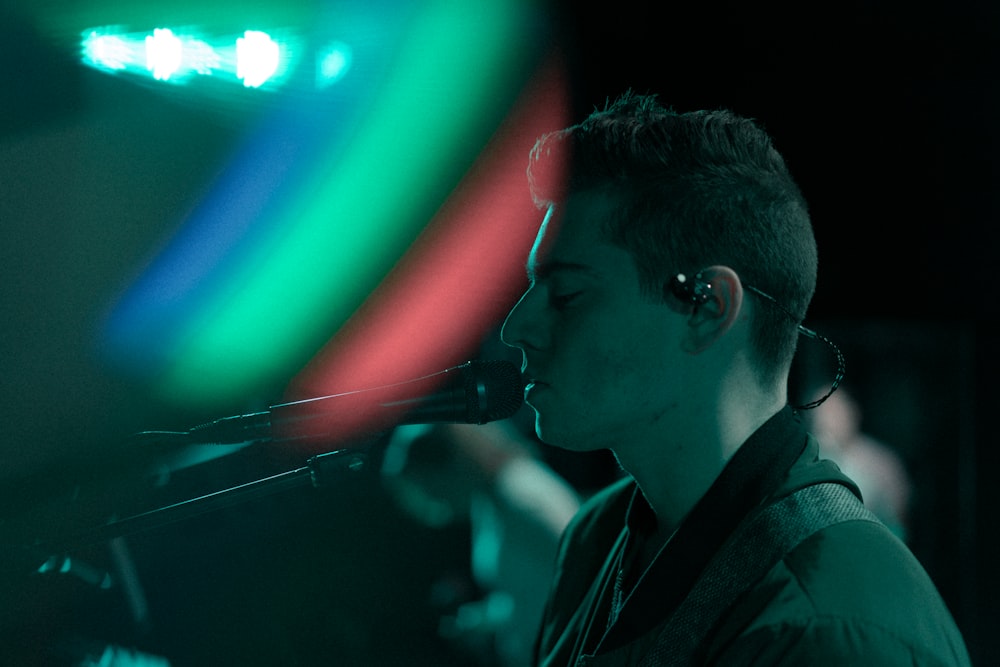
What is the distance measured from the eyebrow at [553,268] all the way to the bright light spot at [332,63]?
48.8 inches

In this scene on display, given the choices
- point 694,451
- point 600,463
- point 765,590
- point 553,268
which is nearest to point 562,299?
point 553,268

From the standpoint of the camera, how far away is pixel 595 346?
1.28 meters

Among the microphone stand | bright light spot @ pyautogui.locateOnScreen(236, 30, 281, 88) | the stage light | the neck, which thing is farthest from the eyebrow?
bright light spot @ pyautogui.locateOnScreen(236, 30, 281, 88)

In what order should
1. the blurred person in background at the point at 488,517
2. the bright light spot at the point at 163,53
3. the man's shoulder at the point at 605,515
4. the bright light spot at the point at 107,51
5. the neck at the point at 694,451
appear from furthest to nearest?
the blurred person in background at the point at 488,517 < the bright light spot at the point at 163,53 < the bright light spot at the point at 107,51 < the man's shoulder at the point at 605,515 < the neck at the point at 694,451

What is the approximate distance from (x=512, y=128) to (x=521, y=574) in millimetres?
1615

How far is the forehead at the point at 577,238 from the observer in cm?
133

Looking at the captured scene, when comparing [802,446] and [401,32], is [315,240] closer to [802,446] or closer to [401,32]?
[401,32]

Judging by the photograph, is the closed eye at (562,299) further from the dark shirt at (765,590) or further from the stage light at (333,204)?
the stage light at (333,204)

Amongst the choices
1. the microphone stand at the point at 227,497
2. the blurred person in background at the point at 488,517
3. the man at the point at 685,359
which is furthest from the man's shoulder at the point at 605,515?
the blurred person in background at the point at 488,517

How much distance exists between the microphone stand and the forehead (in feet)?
1.63

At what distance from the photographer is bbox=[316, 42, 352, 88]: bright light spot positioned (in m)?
2.27

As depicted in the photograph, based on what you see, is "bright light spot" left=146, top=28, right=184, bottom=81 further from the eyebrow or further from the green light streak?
the eyebrow

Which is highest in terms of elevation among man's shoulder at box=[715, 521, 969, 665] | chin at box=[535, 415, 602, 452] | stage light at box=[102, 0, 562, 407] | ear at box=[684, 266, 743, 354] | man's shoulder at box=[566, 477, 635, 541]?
stage light at box=[102, 0, 562, 407]

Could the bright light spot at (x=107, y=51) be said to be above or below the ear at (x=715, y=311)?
above
